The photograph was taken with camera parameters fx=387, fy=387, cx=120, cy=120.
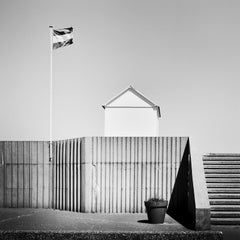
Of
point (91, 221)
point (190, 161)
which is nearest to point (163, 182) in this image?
point (190, 161)

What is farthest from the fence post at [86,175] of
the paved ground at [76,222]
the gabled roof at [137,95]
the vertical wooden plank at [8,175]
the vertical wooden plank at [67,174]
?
the gabled roof at [137,95]

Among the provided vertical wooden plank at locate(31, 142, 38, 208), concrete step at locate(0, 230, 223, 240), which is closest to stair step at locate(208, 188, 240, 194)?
concrete step at locate(0, 230, 223, 240)

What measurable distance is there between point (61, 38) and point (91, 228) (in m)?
9.74

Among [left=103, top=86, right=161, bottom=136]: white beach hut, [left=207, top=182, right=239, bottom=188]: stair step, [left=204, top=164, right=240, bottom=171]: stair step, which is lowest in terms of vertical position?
[left=207, top=182, right=239, bottom=188]: stair step

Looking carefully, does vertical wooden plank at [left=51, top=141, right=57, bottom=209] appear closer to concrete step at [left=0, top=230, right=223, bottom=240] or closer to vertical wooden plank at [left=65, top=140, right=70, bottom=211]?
vertical wooden plank at [left=65, top=140, right=70, bottom=211]

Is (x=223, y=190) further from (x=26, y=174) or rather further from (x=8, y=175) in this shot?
(x=8, y=175)

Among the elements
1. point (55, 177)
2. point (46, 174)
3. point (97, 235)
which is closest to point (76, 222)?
point (97, 235)

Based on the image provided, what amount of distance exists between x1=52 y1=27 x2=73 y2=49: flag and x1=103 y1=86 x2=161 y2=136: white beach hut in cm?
Answer: 801

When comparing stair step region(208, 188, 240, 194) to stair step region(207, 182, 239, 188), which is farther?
stair step region(207, 182, 239, 188)

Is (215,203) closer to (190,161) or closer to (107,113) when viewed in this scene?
(190,161)

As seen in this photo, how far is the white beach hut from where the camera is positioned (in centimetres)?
2430

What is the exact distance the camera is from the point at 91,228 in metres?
10.1

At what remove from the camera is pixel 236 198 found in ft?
41.3

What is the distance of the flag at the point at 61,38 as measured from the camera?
17.1 meters
